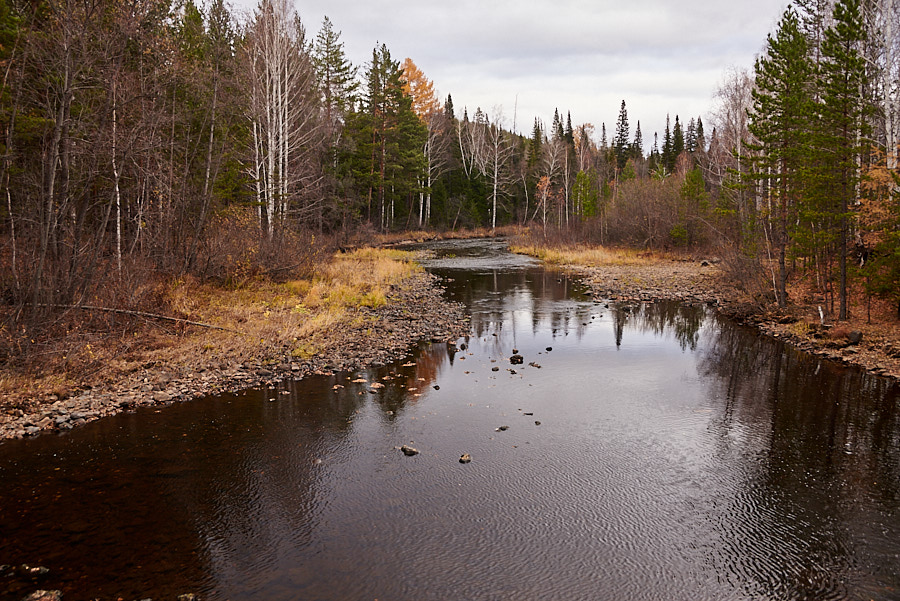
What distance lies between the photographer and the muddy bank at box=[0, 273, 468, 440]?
8.36 metres

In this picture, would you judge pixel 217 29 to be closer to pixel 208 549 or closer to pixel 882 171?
pixel 208 549

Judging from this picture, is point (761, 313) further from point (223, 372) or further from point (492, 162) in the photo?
point (492, 162)

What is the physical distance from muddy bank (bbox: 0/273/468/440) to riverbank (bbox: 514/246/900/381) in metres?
9.37

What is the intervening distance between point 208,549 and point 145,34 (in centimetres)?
1267

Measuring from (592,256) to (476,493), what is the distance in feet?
103

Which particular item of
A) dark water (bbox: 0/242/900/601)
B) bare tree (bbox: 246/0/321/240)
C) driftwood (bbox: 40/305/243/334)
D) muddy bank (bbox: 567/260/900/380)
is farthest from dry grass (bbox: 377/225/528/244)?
dark water (bbox: 0/242/900/601)

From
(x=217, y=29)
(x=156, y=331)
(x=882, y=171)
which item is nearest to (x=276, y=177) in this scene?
(x=217, y=29)

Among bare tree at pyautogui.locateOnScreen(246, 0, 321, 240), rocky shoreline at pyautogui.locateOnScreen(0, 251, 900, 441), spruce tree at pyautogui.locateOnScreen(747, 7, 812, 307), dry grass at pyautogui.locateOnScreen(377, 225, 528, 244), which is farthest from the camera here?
dry grass at pyautogui.locateOnScreen(377, 225, 528, 244)

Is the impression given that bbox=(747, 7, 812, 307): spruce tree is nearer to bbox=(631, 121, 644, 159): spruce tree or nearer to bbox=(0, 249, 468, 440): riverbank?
bbox=(0, 249, 468, 440): riverbank

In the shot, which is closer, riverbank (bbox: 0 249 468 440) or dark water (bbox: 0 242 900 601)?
dark water (bbox: 0 242 900 601)

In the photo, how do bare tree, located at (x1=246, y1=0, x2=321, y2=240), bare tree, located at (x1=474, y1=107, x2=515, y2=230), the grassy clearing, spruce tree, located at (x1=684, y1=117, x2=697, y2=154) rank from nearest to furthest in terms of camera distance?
bare tree, located at (x1=246, y1=0, x2=321, y2=240), the grassy clearing, bare tree, located at (x1=474, y1=107, x2=515, y2=230), spruce tree, located at (x1=684, y1=117, x2=697, y2=154)

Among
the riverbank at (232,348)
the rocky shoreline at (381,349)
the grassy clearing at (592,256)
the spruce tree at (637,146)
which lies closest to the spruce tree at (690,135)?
the spruce tree at (637,146)

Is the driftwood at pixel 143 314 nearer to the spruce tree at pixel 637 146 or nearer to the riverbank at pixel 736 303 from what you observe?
the riverbank at pixel 736 303

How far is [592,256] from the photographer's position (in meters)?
36.0
